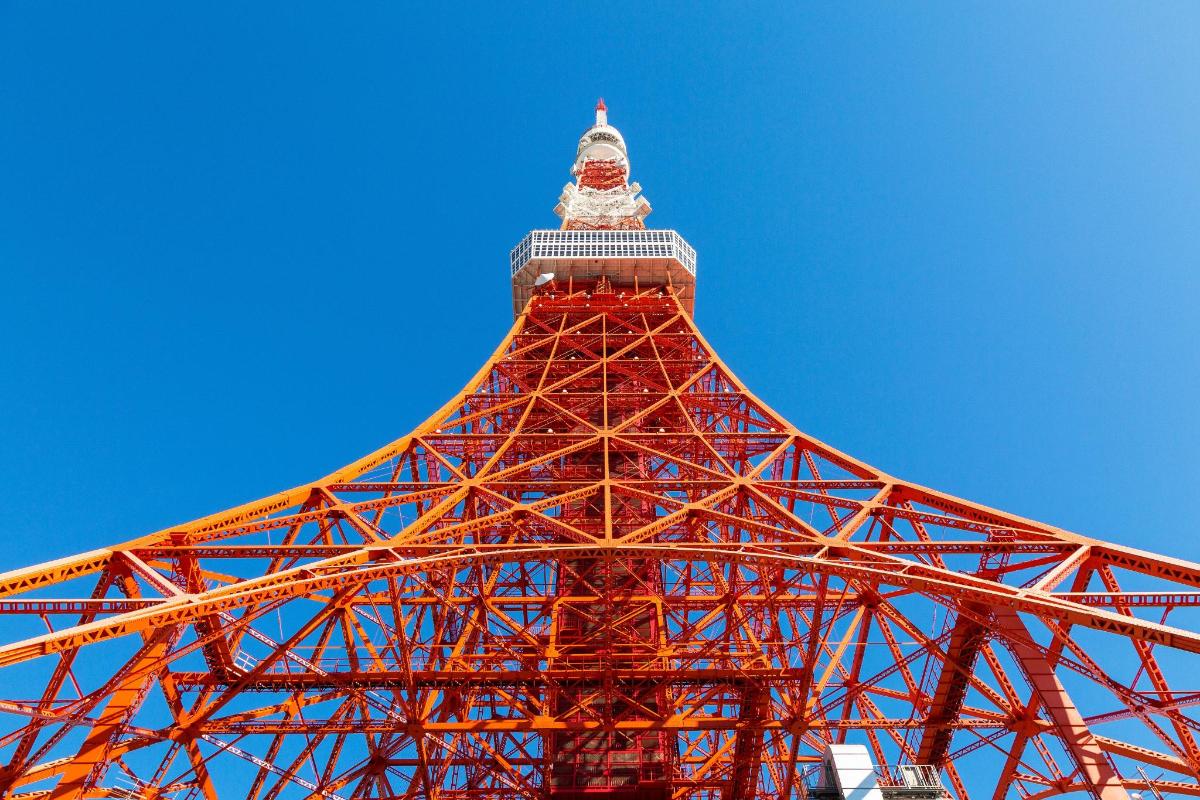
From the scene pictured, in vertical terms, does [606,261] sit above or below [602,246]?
below

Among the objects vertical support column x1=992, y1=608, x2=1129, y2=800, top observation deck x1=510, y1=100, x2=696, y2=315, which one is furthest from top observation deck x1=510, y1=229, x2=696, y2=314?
vertical support column x1=992, y1=608, x2=1129, y2=800

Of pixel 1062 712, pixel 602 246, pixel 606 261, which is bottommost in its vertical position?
pixel 1062 712

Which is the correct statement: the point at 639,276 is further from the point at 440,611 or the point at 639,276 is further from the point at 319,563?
the point at 319,563

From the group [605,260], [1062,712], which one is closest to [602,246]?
[605,260]

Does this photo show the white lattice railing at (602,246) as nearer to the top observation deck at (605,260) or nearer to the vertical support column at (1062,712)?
the top observation deck at (605,260)

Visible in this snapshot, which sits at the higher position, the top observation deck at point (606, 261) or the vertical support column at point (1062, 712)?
the top observation deck at point (606, 261)

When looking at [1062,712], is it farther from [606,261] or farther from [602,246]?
[602,246]

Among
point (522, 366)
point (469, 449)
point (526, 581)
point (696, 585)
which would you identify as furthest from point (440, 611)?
point (522, 366)

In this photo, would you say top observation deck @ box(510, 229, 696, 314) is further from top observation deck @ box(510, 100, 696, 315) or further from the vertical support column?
the vertical support column

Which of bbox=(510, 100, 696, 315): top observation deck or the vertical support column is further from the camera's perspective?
bbox=(510, 100, 696, 315): top observation deck

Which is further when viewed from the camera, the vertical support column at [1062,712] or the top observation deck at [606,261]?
the top observation deck at [606,261]

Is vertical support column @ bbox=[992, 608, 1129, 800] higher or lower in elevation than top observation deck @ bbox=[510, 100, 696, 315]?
lower

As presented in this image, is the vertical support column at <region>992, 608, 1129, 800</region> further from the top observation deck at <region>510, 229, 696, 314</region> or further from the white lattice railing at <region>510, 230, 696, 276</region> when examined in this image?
the white lattice railing at <region>510, 230, 696, 276</region>

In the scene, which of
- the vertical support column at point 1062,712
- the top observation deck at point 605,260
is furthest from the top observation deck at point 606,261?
the vertical support column at point 1062,712
